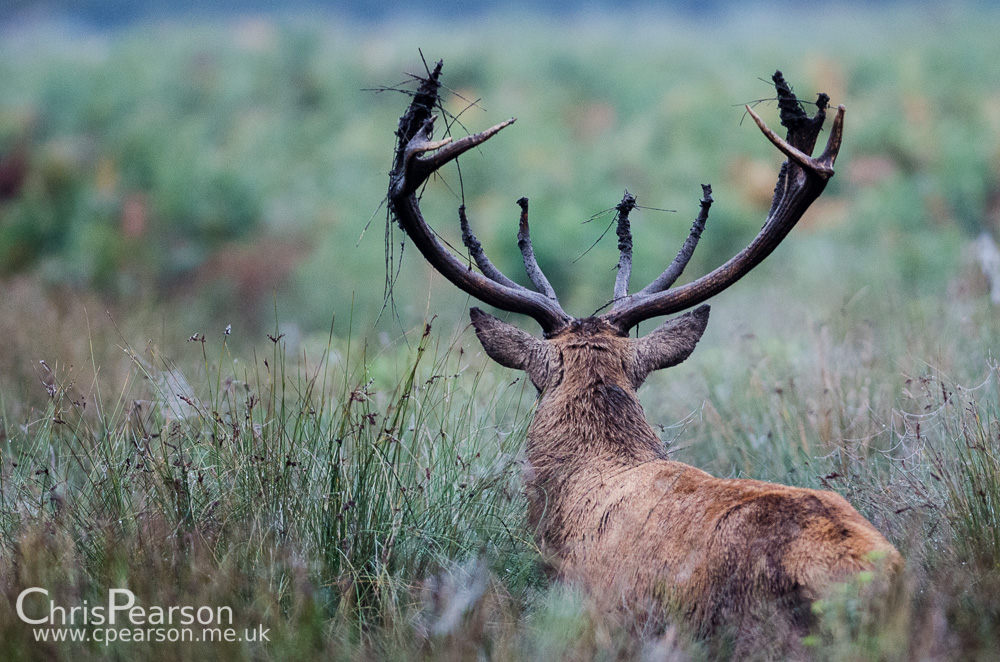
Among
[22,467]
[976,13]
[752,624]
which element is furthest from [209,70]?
[752,624]

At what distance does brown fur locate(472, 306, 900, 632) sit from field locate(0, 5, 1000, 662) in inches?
5.1

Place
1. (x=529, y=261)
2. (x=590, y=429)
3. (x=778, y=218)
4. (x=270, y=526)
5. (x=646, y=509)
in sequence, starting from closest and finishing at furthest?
(x=646, y=509)
(x=270, y=526)
(x=590, y=429)
(x=778, y=218)
(x=529, y=261)

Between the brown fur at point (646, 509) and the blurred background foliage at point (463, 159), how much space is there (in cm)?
429

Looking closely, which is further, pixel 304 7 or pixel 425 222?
pixel 304 7

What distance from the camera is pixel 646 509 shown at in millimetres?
3266

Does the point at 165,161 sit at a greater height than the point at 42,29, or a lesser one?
lesser

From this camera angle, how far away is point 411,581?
3416 mm

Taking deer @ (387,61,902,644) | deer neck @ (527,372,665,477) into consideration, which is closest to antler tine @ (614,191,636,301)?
deer @ (387,61,902,644)

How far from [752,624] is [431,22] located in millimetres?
23614

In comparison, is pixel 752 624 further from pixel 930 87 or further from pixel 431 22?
pixel 431 22

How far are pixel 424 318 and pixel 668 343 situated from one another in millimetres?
947

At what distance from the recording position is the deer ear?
3.99 meters

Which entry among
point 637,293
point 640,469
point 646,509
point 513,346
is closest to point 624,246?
point 637,293

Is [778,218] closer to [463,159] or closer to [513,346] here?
[513,346]
